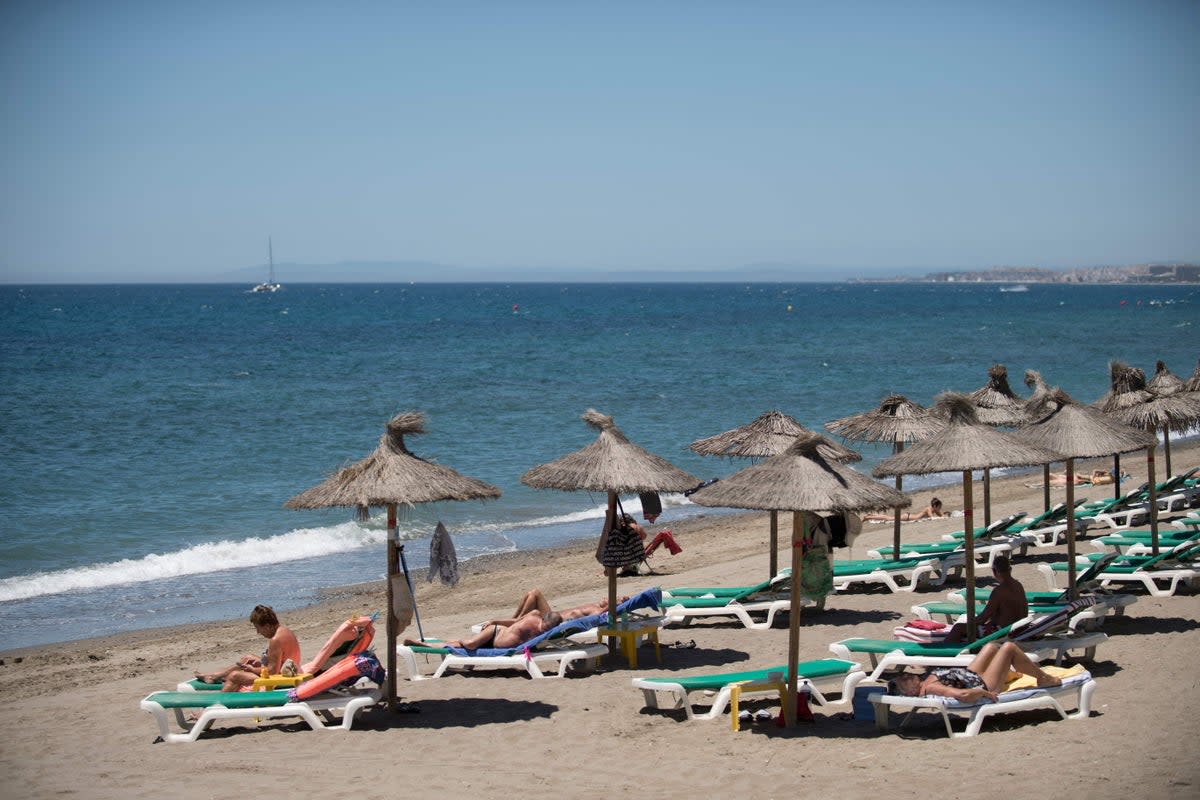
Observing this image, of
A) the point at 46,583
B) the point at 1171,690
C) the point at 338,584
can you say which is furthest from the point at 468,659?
the point at 46,583

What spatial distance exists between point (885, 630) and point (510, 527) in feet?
32.9

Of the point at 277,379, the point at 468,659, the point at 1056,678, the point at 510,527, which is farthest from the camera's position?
the point at 277,379

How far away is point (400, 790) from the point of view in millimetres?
7266

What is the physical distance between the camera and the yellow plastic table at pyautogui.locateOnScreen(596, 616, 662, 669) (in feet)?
34.0

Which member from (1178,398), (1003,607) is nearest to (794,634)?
(1003,607)

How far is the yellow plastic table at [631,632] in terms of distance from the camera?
1037cm

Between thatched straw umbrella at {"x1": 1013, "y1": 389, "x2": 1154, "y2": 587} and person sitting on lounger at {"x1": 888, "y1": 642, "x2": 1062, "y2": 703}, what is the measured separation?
2381mm

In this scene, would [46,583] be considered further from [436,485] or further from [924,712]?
[924,712]

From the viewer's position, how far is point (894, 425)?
1421 cm

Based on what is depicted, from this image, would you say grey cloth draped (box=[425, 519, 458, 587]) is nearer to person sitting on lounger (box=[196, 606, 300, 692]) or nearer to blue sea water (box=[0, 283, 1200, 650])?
person sitting on lounger (box=[196, 606, 300, 692])

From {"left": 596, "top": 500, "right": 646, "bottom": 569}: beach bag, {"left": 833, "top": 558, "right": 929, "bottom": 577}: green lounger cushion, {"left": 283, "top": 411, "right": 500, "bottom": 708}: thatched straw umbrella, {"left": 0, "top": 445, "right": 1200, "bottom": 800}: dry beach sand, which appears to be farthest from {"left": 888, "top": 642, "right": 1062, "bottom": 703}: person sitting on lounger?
{"left": 833, "top": 558, "right": 929, "bottom": 577}: green lounger cushion

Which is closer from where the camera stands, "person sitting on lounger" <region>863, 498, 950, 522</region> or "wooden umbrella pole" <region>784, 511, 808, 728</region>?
"wooden umbrella pole" <region>784, 511, 808, 728</region>

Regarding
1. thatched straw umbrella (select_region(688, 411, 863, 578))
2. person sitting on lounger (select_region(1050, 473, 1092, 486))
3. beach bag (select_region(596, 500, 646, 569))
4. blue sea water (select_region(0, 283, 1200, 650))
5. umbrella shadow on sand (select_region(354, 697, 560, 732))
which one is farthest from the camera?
person sitting on lounger (select_region(1050, 473, 1092, 486))

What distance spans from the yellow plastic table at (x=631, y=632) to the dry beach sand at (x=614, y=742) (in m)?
0.14
